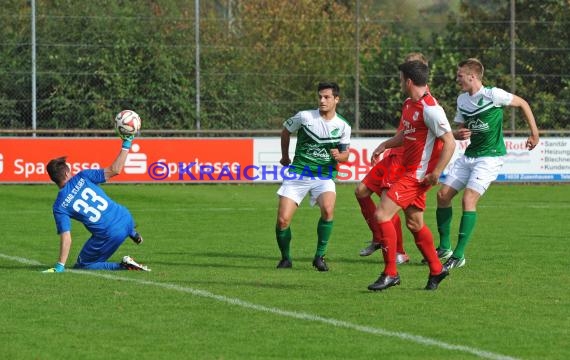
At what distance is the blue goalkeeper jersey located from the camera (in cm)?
1266

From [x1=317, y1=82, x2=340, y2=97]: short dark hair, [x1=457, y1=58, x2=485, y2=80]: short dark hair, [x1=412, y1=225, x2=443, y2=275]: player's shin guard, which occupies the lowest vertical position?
[x1=412, y1=225, x2=443, y2=275]: player's shin guard

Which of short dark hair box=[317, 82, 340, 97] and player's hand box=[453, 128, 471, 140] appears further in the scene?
short dark hair box=[317, 82, 340, 97]

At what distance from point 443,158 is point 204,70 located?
19745 millimetres

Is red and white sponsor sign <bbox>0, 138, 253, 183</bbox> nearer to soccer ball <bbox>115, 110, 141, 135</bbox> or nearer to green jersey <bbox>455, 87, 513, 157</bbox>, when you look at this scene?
soccer ball <bbox>115, 110, 141, 135</bbox>

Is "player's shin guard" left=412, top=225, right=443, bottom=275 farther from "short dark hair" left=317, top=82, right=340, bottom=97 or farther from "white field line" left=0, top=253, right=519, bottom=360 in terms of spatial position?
"short dark hair" left=317, top=82, right=340, bottom=97

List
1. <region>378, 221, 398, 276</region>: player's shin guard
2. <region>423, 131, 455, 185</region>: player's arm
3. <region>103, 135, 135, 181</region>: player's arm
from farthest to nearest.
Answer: <region>103, 135, 135, 181</region>: player's arm
<region>378, 221, 398, 276</region>: player's shin guard
<region>423, 131, 455, 185</region>: player's arm

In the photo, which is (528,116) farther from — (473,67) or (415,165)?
(415,165)

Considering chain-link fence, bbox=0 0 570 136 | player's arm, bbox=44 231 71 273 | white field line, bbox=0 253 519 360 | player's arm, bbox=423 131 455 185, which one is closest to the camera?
white field line, bbox=0 253 519 360

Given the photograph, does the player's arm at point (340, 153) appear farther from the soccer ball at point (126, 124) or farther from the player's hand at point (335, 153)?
the soccer ball at point (126, 124)

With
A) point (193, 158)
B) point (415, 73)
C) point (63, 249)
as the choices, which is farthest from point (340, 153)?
point (193, 158)

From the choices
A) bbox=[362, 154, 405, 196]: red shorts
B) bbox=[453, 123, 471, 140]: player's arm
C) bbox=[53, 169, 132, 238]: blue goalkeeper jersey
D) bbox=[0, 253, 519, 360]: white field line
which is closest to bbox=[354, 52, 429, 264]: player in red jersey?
bbox=[362, 154, 405, 196]: red shorts

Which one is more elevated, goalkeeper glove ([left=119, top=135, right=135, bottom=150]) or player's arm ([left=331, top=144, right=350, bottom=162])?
goalkeeper glove ([left=119, top=135, right=135, bottom=150])

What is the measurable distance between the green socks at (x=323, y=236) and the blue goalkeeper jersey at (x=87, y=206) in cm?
197

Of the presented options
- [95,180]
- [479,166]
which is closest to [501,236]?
[479,166]
